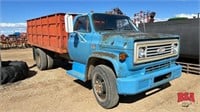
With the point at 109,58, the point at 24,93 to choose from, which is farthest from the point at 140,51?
the point at 24,93

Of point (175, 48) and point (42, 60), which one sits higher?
point (175, 48)

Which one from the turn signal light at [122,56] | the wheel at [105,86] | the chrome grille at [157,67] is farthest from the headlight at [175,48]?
the wheel at [105,86]

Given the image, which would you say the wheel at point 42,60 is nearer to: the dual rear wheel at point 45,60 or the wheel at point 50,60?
the dual rear wheel at point 45,60

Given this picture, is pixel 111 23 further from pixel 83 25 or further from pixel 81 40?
pixel 81 40

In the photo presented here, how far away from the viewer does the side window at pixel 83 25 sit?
5.87 meters

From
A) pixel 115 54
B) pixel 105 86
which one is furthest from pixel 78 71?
pixel 115 54

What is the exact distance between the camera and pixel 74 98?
565 centimetres

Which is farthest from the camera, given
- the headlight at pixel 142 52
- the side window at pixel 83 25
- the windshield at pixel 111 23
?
the side window at pixel 83 25

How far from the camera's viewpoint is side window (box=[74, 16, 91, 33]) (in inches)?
231

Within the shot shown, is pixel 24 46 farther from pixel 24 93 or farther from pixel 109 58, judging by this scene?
pixel 109 58

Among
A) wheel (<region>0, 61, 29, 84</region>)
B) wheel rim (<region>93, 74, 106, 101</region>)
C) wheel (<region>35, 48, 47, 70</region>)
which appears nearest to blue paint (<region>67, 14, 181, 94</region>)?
wheel rim (<region>93, 74, 106, 101</region>)

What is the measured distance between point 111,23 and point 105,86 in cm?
183

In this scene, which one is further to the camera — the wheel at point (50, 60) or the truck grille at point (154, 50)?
the wheel at point (50, 60)

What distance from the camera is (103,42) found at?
5.02m
